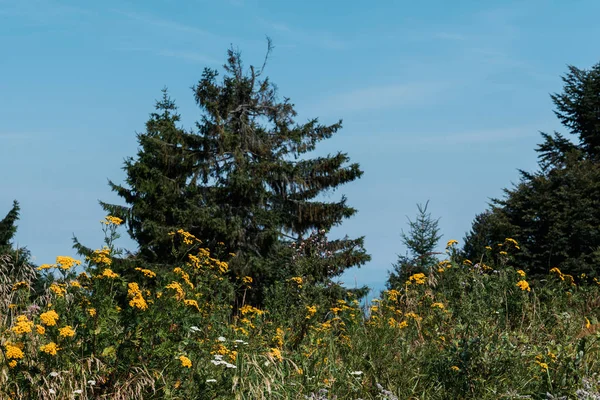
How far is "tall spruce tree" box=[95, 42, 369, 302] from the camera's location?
17734mm

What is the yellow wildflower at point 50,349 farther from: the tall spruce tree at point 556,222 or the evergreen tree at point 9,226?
the evergreen tree at point 9,226

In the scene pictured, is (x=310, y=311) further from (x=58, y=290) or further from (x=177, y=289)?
(x=58, y=290)

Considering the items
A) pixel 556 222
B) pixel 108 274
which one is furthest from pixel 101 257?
pixel 556 222

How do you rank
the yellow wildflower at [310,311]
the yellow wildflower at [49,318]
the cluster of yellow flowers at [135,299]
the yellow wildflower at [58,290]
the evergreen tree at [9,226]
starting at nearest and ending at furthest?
the yellow wildflower at [49,318]
the cluster of yellow flowers at [135,299]
the yellow wildflower at [58,290]
the yellow wildflower at [310,311]
the evergreen tree at [9,226]

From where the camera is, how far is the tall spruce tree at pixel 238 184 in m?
17.7

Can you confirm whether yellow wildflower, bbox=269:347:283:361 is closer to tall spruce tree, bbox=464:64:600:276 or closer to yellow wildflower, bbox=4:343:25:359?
yellow wildflower, bbox=4:343:25:359

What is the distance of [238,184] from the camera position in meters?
17.3

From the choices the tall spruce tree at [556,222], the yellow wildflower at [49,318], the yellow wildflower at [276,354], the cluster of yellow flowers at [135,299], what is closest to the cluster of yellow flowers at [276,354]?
the yellow wildflower at [276,354]

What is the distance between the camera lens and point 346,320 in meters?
6.81

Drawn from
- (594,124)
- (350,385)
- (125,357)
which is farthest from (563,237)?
(594,124)

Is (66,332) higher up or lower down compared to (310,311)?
lower down

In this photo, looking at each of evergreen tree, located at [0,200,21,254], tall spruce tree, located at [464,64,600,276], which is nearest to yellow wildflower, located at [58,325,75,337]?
tall spruce tree, located at [464,64,600,276]

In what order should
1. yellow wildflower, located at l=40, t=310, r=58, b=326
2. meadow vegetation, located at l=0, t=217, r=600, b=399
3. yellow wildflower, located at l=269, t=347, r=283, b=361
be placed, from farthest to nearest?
yellow wildflower, located at l=269, t=347, r=283, b=361 → meadow vegetation, located at l=0, t=217, r=600, b=399 → yellow wildflower, located at l=40, t=310, r=58, b=326

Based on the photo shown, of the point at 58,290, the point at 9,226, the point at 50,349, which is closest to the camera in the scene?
the point at 50,349
